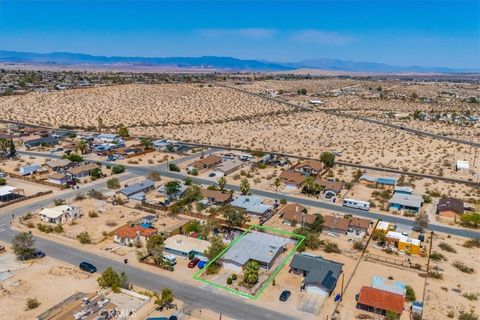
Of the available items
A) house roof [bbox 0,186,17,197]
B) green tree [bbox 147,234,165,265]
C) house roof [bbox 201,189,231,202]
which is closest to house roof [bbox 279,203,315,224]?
house roof [bbox 201,189,231,202]

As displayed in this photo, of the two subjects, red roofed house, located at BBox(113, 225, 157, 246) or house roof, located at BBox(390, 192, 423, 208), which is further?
house roof, located at BBox(390, 192, 423, 208)

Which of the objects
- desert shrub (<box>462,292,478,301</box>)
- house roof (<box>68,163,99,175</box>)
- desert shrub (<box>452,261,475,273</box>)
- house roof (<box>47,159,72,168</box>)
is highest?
house roof (<box>47,159,72,168</box>)

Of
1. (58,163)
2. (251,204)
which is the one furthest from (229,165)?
(58,163)

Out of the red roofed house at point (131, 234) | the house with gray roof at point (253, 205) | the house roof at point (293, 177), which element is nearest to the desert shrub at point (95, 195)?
the red roofed house at point (131, 234)

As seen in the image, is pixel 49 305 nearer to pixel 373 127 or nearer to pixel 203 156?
pixel 203 156

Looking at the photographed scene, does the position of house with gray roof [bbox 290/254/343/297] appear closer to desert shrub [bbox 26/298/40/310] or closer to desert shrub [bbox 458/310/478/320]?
desert shrub [bbox 458/310/478/320]

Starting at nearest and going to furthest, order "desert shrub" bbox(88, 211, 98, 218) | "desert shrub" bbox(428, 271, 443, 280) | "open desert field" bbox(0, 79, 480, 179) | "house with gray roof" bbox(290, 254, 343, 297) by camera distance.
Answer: "house with gray roof" bbox(290, 254, 343, 297), "desert shrub" bbox(428, 271, 443, 280), "desert shrub" bbox(88, 211, 98, 218), "open desert field" bbox(0, 79, 480, 179)

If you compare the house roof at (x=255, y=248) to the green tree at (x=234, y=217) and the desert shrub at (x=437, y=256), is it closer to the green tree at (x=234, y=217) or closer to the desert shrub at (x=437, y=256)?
the green tree at (x=234, y=217)
